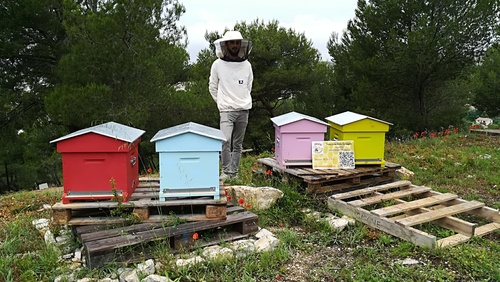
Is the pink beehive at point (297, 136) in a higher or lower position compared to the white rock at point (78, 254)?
higher

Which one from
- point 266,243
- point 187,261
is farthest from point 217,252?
point 266,243

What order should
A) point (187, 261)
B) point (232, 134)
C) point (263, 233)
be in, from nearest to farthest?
point (187, 261), point (263, 233), point (232, 134)

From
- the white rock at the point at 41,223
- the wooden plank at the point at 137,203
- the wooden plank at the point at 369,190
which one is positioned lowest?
the white rock at the point at 41,223

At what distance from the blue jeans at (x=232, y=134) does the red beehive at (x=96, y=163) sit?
6.50ft

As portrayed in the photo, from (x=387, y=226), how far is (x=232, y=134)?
2.60m

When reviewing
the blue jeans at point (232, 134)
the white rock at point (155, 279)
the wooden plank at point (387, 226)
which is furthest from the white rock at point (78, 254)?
the wooden plank at point (387, 226)

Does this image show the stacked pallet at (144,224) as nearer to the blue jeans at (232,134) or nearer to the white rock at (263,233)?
the white rock at (263,233)

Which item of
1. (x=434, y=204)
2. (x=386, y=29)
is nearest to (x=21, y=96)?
(x=434, y=204)

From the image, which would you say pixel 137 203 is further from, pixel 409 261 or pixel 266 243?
pixel 409 261

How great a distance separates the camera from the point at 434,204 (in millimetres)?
4539

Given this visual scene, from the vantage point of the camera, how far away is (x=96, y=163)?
127 inches

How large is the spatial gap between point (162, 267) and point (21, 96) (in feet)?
36.8

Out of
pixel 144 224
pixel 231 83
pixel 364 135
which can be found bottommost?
pixel 144 224

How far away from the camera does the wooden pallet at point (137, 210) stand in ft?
10.6
